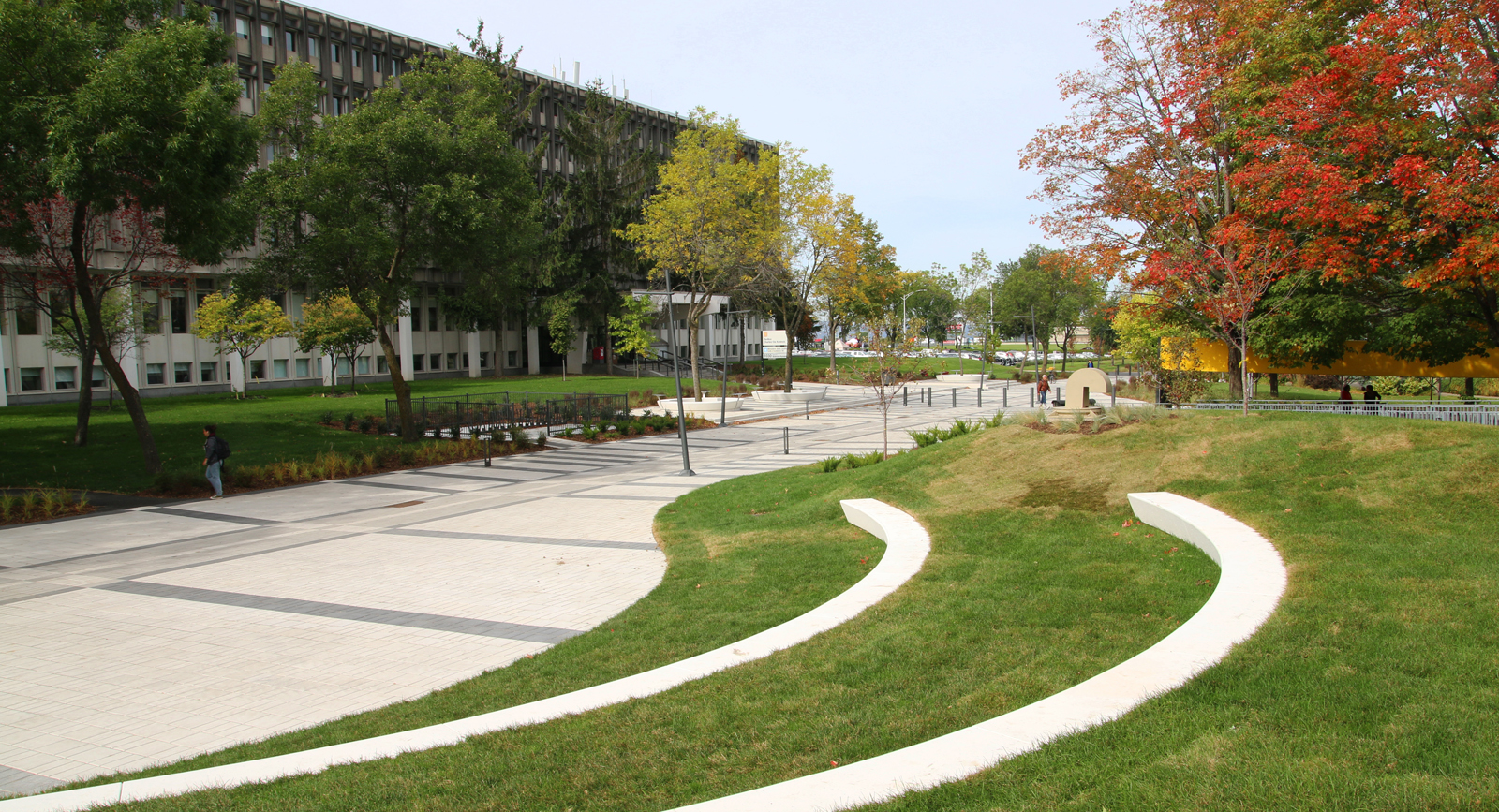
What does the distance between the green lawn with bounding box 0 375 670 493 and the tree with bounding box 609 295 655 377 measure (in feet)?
58.1

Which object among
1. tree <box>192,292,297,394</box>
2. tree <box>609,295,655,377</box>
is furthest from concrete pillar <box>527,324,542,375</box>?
tree <box>192,292,297,394</box>

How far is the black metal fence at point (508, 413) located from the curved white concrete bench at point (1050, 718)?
2505 centimetres

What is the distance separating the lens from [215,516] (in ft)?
57.4

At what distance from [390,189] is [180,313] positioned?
29.8 metres

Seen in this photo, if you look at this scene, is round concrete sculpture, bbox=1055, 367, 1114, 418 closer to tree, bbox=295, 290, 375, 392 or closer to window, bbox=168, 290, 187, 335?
tree, bbox=295, 290, 375, 392

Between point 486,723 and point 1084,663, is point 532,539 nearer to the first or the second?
point 486,723


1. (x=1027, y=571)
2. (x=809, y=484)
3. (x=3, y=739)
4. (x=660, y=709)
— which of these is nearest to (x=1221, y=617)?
(x=1027, y=571)

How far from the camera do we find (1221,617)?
617 centimetres

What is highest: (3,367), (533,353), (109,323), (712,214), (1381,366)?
(712,214)

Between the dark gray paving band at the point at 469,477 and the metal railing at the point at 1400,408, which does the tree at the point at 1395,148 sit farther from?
the dark gray paving band at the point at 469,477

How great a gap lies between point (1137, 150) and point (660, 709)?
75.8 feet

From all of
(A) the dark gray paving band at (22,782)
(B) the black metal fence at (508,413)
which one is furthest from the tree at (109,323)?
(A) the dark gray paving band at (22,782)

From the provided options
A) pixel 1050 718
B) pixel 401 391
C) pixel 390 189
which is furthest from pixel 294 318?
pixel 1050 718

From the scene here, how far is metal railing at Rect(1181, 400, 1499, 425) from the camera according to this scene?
51.5 ft
